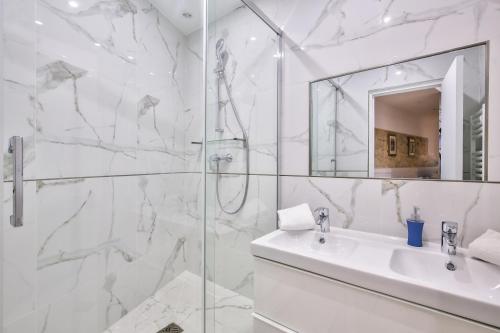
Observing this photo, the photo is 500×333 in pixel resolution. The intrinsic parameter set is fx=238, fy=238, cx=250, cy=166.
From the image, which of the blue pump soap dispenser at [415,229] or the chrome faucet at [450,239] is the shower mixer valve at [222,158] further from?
the chrome faucet at [450,239]

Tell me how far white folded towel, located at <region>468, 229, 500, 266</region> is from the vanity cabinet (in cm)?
34

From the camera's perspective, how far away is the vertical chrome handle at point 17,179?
3.26 feet

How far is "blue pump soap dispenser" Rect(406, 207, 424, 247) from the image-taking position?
1113mm

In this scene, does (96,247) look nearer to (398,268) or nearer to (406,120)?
(398,268)

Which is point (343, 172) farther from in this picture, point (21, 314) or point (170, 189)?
point (21, 314)

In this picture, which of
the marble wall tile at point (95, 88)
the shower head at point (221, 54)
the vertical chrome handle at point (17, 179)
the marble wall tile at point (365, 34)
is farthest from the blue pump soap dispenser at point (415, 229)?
the vertical chrome handle at point (17, 179)

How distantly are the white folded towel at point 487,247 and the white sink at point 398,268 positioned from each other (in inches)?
1.3

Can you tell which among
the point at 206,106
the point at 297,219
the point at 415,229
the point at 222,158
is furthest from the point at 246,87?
the point at 415,229

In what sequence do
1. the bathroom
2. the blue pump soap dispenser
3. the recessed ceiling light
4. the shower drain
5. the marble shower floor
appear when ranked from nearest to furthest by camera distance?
the bathroom
the blue pump soap dispenser
the recessed ceiling light
the marble shower floor
the shower drain

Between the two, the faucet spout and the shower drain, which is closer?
the faucet spout

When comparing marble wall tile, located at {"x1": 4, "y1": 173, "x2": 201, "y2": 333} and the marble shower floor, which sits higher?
marble wall tile, located at {"x1": 4, "y1": 173, "x2": 201, "y2": 333}

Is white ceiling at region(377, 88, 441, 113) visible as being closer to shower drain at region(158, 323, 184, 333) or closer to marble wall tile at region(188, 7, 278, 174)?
marble wall tile at region(188, 7, 278, 174)

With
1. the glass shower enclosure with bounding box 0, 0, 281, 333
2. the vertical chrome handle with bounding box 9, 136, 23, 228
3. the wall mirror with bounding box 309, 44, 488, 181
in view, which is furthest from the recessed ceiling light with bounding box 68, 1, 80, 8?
the wall mirror with bounding box 309, 44, 488, 181

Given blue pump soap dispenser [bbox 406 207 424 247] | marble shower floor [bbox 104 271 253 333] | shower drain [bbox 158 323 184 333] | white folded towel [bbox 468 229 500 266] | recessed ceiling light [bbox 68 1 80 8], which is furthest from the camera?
shower drain [bbox 158 323 184 333]
